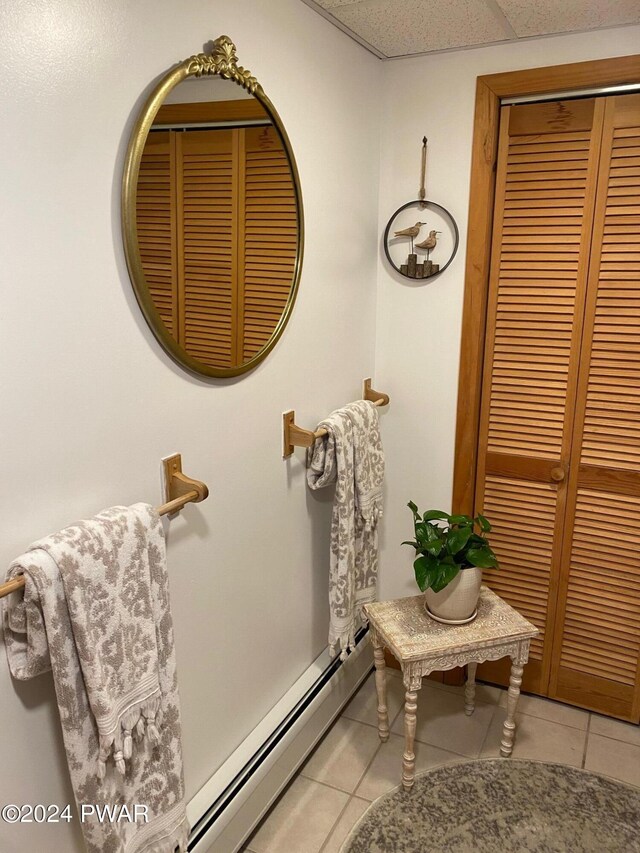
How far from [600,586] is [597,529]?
191 millimetres

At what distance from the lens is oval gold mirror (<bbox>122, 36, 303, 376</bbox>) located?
1151mm

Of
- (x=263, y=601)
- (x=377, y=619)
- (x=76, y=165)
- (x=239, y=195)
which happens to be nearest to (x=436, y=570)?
(x=377, y=619)

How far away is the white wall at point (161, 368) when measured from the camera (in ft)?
3.18

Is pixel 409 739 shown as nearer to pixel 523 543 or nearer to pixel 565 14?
pixel 523 543

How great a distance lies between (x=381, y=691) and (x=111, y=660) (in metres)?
1.14

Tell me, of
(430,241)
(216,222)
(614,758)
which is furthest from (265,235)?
(614,758)

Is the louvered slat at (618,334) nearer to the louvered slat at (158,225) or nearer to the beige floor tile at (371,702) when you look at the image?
the beige floor tile at (371,702)

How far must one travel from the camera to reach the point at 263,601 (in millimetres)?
1718

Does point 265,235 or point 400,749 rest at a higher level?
point 265,235

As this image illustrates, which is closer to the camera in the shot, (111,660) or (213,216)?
(111,660)

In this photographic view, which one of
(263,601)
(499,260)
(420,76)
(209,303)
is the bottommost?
(263,601)

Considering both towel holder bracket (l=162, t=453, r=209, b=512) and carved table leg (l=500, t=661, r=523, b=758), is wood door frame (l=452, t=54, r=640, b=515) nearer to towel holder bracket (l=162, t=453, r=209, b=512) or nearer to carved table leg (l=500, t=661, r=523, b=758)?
carved table leg (l=500, t=661, r=523, b=758)

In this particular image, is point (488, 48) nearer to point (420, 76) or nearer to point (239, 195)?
point (420, 76)

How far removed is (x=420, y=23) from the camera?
172 cm
